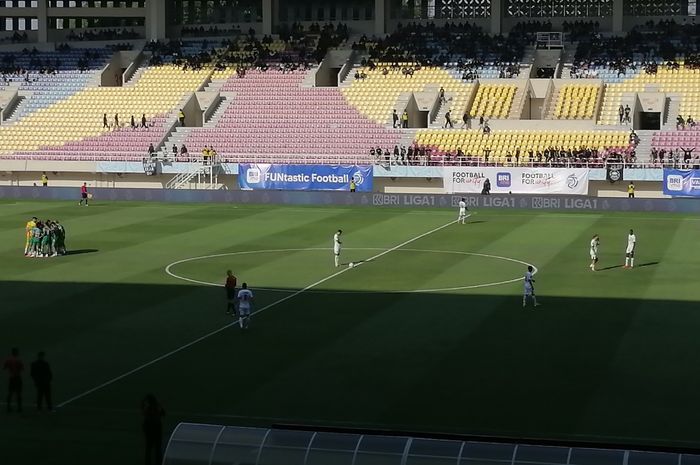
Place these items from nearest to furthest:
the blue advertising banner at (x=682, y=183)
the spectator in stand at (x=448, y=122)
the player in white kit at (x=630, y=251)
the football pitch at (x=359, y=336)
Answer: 1. the football pitch at (x=359, y=336)
2. the player in white kit at (x=630, y=251)
3. the blue advertising banner at (x=682, y=183)
4. the spectator in stand at (x=448, y=122)

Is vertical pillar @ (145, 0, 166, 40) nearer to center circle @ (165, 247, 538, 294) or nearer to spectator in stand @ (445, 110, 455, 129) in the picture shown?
spectator in stand @ (445, 110, 455, 129)

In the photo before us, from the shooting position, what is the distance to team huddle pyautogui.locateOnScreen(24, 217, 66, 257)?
1688 inches

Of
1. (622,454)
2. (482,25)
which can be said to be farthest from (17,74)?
(622,454)

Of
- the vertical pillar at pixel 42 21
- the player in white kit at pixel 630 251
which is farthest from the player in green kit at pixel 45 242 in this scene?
the vertical pillar at pixel 42 21

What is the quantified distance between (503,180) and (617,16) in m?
21.6

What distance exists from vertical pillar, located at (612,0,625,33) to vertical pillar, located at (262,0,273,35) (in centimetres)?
2454

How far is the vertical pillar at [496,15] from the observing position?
276 feet

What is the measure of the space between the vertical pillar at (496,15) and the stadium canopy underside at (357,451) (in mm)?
70763

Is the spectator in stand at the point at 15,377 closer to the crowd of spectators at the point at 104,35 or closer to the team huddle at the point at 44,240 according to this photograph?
the team huddle at the point at 44,240

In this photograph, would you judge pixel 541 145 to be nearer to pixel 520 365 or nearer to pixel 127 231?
pixel 127 231

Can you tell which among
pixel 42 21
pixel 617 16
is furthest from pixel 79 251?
pixel 42 21

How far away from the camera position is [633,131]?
70875 mm

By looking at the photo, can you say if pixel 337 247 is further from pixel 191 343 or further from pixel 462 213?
pixel 462 213

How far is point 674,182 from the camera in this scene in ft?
213
